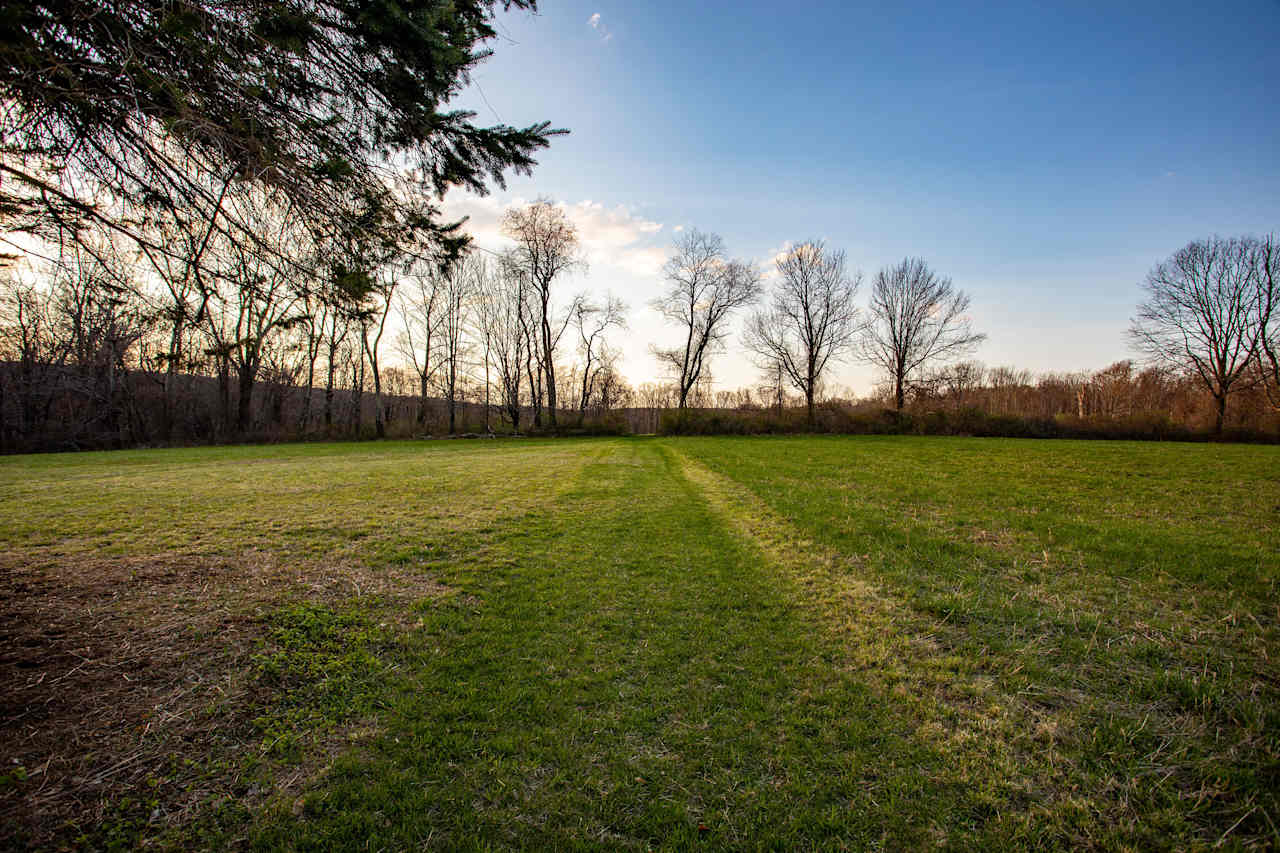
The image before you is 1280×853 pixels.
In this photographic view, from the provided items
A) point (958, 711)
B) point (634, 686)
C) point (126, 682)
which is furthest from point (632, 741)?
point (126, 682)

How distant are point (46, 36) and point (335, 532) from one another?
18.3 feet

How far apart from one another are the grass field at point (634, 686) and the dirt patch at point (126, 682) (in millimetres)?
19

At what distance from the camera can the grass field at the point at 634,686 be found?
2.12 m

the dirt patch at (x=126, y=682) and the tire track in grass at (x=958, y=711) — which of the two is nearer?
the dirt patch at (x=126, y=682)

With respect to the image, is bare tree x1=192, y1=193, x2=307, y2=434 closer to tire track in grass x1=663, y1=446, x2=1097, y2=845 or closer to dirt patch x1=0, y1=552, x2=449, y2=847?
dirt patch x1=0, y1=552, x2=449, y2=847

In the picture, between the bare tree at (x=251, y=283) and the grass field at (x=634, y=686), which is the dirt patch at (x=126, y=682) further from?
the bare tree at (x=251, y=283)

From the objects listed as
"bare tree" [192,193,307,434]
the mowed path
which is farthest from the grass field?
"bare tree" [192,193,307,434]

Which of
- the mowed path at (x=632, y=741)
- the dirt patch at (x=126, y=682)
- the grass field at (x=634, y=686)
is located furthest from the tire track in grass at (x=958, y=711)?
the dirt patch at (x=126, y=682)

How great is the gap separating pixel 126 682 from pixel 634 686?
331 cm

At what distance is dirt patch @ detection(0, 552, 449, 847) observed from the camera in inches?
80.3

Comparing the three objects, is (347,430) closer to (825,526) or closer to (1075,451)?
(825,526)

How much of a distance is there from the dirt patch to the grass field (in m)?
0.02

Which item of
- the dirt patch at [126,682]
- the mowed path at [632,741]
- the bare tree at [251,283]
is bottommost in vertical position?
the mowed path at [632,741]

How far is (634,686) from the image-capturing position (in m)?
3.28
